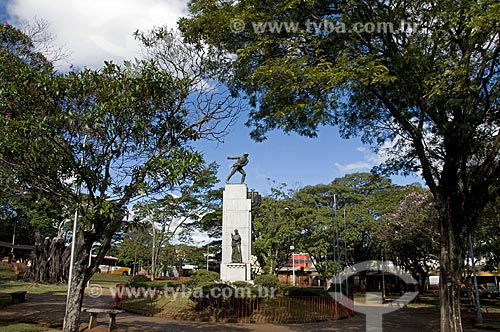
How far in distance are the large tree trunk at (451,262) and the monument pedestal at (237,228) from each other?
375 inches

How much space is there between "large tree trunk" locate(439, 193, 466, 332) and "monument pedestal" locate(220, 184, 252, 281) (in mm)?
9516

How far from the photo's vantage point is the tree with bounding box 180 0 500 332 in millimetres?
8188

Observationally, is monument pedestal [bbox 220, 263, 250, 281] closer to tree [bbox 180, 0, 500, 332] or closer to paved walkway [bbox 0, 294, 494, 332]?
paved walkway [bbox 0, 294, 494, 332]

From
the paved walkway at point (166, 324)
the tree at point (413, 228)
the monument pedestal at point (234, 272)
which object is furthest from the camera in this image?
the tree at point (413, 228)

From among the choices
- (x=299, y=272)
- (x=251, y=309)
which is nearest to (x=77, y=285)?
(x=251, y=309)

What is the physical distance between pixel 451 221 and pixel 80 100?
29.0ft

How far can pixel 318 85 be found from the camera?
8.53 meters

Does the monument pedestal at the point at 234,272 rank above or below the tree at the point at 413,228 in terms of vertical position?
below

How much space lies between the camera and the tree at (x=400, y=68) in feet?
26.9

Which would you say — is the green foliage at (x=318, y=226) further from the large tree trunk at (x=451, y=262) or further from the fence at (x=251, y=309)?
the large tree trunk at (x=451, y=262)

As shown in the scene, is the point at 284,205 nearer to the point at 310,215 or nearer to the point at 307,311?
the point at 310,215

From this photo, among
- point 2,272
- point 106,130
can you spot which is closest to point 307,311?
point 106,130

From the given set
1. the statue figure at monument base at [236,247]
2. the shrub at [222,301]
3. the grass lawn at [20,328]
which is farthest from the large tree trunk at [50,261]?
the grass lawn at [20,328]

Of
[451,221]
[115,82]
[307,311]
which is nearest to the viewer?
[115,82]
